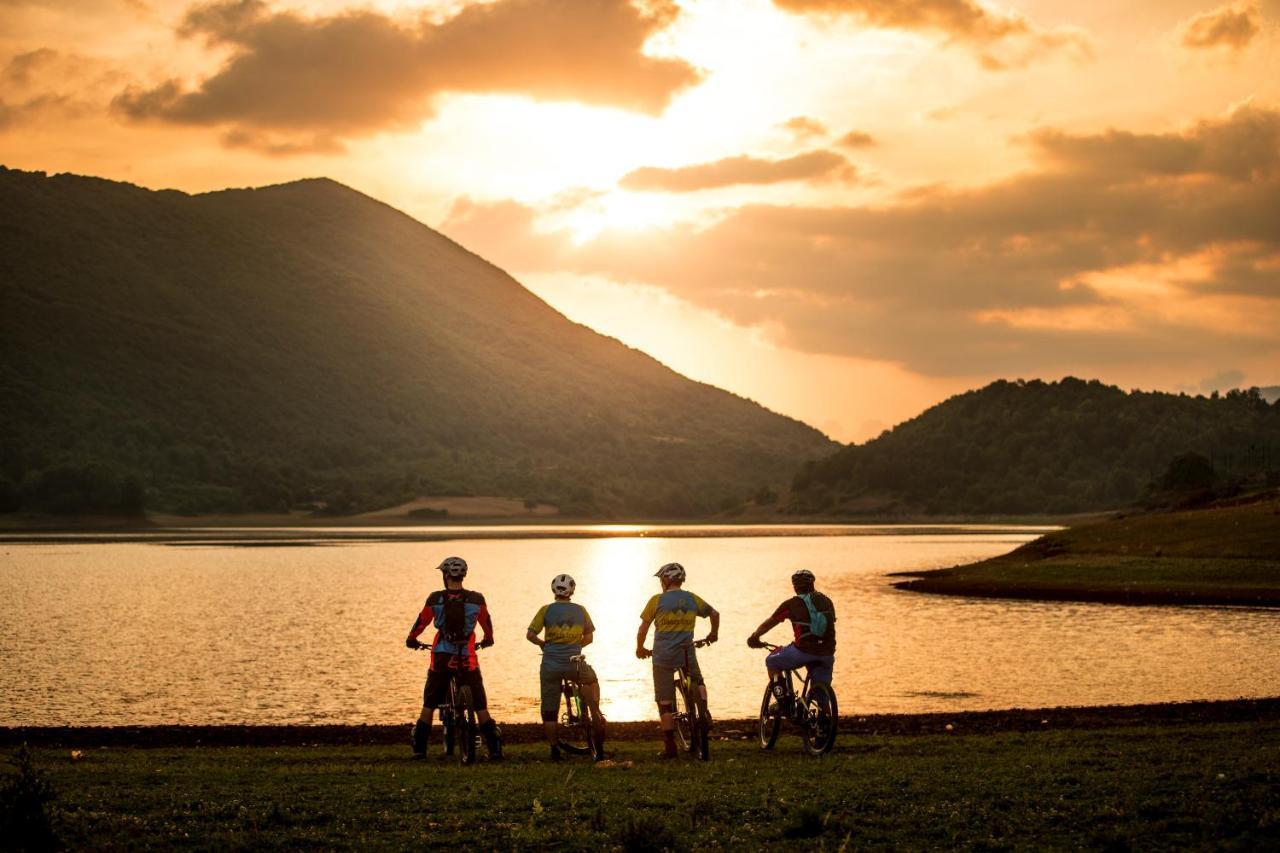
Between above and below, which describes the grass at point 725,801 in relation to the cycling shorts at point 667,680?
below

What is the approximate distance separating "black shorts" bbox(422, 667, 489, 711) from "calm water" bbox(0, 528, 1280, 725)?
12.5 m

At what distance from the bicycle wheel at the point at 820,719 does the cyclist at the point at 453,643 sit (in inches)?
207

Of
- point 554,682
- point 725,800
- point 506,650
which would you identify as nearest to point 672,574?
point 554,682

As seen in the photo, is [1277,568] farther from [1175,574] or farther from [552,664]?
[552,664]

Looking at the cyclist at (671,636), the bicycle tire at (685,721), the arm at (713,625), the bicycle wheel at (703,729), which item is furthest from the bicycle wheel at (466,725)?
the arm at (713,625)

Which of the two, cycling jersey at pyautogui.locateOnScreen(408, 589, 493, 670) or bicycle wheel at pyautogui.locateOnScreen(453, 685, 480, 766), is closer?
cycling jersey at pyautogui.locateOnScreen(408, 589, 493, 670)

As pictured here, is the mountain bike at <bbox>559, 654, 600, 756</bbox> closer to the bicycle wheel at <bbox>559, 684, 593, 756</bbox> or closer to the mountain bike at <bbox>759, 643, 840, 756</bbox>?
the bicycle wheel at <bbox>559, 684, 593, 756</bbox>

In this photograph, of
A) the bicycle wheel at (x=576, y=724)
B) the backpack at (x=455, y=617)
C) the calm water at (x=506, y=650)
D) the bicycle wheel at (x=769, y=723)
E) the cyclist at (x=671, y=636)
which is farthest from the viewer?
the calm water at (x=506, y=650)

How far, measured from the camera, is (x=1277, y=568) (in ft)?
250

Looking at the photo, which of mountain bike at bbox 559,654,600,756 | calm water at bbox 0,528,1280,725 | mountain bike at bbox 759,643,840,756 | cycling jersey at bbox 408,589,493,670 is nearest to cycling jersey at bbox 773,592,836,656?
mountain bike at bbox 759,643,840,756

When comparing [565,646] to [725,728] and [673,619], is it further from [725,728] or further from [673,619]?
[725,728]

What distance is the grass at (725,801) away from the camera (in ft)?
50.0

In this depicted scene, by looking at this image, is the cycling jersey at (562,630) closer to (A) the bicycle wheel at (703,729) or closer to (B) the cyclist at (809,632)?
(A) the bicycle wheel at (703,729)

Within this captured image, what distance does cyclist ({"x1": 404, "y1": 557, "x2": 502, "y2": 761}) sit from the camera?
2253cm
